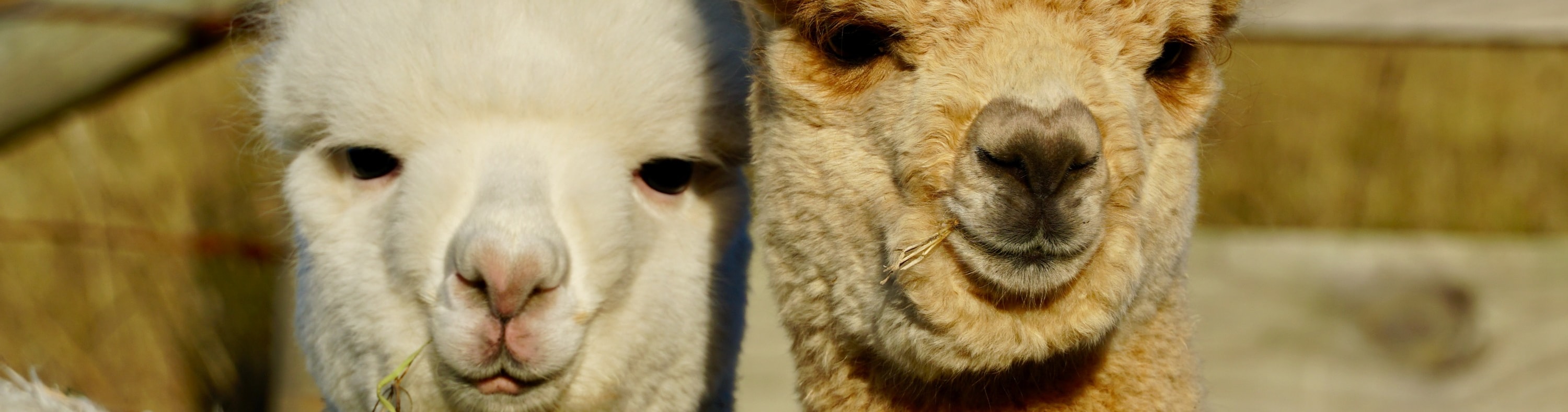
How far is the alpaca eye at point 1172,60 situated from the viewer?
2080 millimetres

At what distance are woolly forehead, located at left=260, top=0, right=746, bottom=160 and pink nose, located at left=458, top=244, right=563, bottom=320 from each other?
379 millimetres

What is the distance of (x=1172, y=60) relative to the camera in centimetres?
210

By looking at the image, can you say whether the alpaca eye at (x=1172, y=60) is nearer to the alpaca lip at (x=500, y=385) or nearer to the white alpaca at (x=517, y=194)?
the white alpaca at (x=517, y=194)

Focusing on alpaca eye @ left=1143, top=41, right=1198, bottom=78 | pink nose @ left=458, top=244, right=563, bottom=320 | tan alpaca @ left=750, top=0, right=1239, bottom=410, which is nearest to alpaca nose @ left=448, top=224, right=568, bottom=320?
pink nose @ left=458, top=244, right=563, bottom=320

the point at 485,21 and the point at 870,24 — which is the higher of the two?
the point at 485,21

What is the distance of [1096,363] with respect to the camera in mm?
2223

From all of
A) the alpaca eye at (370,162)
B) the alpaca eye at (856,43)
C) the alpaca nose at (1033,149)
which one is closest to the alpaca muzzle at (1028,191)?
the alpaca nose at (1033,149)

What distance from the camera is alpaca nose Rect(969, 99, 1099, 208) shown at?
69.4 inches

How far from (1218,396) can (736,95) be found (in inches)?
94.0

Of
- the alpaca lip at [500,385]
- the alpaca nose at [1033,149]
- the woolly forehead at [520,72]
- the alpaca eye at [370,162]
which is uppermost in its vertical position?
the woolly forehead at [520,72]

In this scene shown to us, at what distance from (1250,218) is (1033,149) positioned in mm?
4289

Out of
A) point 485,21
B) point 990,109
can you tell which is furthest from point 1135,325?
point 485,21

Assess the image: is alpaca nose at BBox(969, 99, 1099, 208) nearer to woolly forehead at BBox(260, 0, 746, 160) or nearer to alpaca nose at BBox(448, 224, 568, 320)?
alpaca nose at BBox(448, 224, 568, 320)

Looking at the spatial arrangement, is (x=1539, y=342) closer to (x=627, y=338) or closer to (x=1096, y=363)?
(x=1096, y=363)
